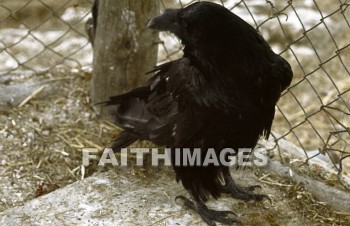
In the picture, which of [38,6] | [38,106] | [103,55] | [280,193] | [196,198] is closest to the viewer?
[196,198]

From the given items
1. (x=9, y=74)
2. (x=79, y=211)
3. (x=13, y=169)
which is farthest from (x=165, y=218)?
(x=9, y=74)

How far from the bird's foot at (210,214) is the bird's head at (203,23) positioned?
796mm

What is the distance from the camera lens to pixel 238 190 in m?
3.04

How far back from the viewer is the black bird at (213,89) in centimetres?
252

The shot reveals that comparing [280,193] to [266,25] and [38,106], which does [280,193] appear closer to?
[38,106]

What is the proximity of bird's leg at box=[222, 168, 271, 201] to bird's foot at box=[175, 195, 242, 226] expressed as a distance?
134mm

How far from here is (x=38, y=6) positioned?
529cm

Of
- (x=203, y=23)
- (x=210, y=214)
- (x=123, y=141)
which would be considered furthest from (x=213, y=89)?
(x=123, y=141)

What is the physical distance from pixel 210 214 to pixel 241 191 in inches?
9.7

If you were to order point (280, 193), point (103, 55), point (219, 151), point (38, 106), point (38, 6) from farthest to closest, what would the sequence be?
point (38, 6) → point (38, 106) → point (103, 55) → point (280, 193) → point (219, 151)

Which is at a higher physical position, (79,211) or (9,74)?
(9,74)

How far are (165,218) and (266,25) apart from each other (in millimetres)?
3156

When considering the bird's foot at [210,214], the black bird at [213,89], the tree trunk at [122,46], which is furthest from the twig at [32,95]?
the bird's foot at [210,214]

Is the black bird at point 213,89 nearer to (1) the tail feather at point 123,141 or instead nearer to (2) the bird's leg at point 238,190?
(2) the bird's leg at point 238,190
